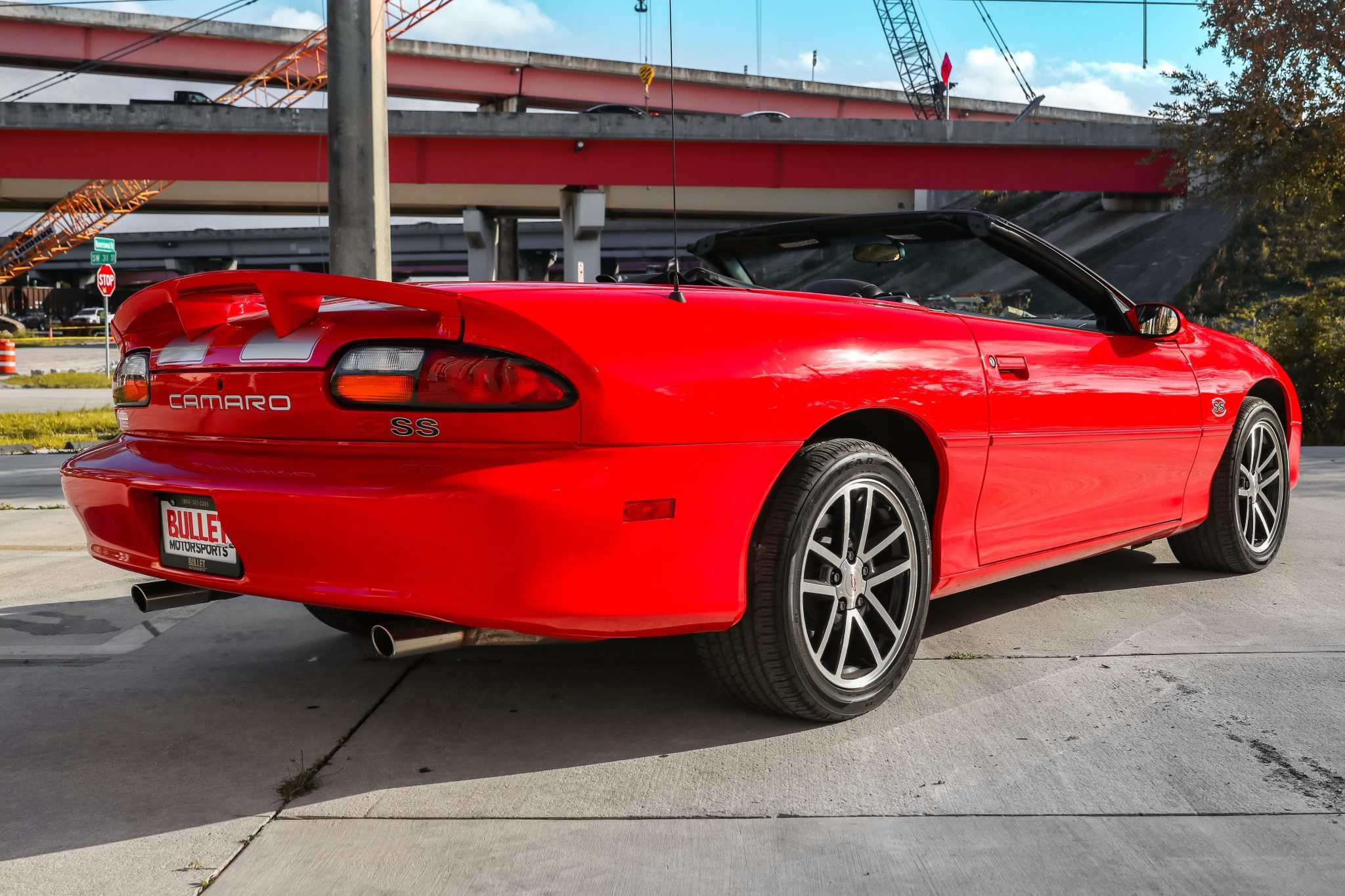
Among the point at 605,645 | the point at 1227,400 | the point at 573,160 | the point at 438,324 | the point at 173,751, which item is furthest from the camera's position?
the point at 573,160

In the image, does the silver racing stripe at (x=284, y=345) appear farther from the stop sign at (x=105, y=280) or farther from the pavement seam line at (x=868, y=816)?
the stop sign at (x=105, y=280)

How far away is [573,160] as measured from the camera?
33.4 m

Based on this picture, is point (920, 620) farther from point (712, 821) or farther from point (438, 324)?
point (438, 324)

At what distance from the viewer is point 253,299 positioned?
304 centimetres

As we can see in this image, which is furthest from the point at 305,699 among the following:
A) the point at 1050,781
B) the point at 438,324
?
the point at 1050,781

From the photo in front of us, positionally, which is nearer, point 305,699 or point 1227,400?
point 305,699

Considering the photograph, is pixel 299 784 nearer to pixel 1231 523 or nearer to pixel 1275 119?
pixel 1231 523

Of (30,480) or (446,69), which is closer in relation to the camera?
(30,480)

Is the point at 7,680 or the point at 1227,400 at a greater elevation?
the point at 1227,400

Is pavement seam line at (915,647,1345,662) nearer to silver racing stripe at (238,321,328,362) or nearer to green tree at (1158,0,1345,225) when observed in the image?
silver racing stripe at (238,321,328,362)

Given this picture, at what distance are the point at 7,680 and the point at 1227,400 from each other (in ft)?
13.9

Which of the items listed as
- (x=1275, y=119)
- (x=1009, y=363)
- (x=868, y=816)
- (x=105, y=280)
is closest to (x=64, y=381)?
(x=105, y=280)

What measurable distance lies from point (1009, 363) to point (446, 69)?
5216 cm

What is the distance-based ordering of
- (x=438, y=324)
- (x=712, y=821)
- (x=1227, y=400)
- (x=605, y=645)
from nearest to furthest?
(x=712, y=821) < (x=438, y=324) < (x=605, y=645) < (x=1227, y=400)
